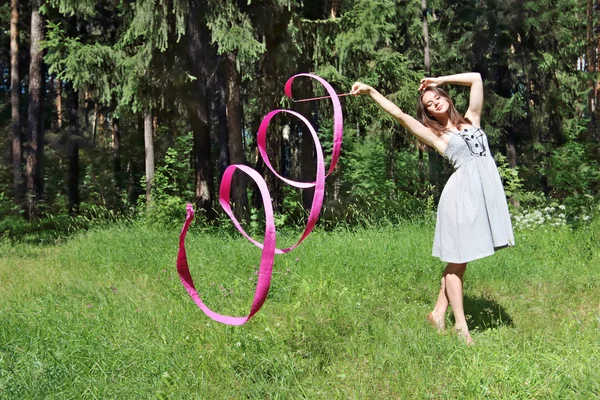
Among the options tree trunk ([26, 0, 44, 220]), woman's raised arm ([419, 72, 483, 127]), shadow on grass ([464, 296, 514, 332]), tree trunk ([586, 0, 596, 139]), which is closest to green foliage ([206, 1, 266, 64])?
woman's raised arm ([419, 72, 483, 127])

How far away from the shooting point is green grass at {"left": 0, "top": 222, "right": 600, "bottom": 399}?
318cm

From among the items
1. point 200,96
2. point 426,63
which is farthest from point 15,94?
point 426,63

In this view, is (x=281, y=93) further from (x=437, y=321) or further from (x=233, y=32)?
(x=437, y=321)

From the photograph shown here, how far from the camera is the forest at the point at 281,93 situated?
32.1 ft

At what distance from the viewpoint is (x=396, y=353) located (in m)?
3.50

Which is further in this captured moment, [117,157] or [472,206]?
[117,157]

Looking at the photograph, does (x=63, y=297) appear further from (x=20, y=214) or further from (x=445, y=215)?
(x=20, y=214)

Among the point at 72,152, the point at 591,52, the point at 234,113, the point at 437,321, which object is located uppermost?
the point at 591,52

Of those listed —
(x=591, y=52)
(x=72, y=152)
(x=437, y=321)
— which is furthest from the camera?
(x=72, y=152)

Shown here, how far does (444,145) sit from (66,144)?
18.0 m

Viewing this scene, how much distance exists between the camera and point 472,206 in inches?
151

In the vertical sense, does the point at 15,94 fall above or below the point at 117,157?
above

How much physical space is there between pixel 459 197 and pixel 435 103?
722 millimetres

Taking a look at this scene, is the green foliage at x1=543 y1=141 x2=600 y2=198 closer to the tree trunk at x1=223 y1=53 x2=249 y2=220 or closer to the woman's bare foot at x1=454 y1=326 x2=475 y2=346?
the tree trunk at x1=223 y1=53 x2=249 y2=220
